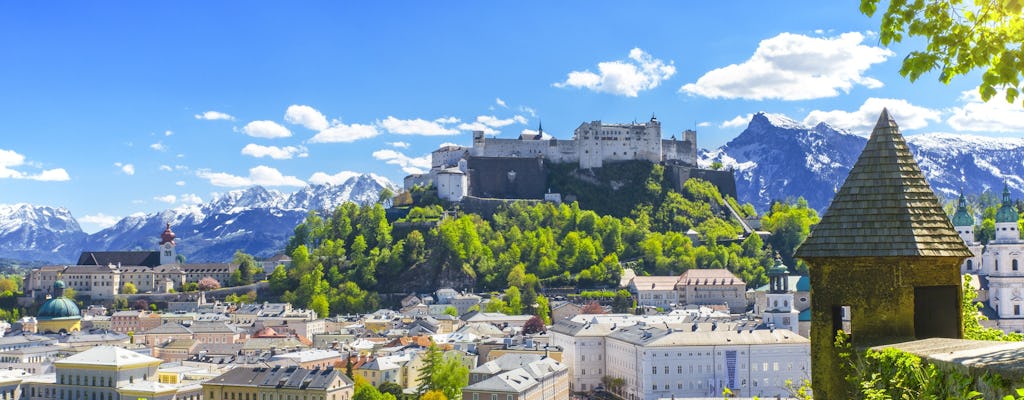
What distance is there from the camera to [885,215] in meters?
10.5

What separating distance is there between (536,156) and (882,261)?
13060 centimetres

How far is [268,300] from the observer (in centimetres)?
12950

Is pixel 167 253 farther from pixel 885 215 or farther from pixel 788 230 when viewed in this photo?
pixel 885 215

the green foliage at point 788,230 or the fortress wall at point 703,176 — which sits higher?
the fortress wall at point 703,176

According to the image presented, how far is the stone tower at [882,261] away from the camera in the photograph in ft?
34.1

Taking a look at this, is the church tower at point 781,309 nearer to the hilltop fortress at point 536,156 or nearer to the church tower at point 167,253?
the hilltop fortress at point 536,156

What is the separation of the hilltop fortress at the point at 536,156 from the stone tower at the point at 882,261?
12372 centimetres

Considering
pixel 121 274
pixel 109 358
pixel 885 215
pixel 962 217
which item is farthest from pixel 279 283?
pixel 885 215

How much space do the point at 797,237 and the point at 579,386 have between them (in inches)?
2300

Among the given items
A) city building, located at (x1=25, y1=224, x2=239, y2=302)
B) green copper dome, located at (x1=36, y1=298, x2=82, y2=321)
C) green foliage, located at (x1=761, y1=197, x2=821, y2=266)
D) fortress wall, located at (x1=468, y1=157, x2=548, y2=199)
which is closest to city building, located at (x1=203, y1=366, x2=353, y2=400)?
green copper dome, located at (x1=36, y1=298, x2=82, y2=321)

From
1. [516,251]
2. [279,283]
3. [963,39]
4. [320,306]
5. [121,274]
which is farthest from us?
[121,274]

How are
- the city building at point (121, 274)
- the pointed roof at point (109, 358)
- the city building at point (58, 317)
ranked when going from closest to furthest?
the pointed roof at point (109, 358) → the city building at point (58, 317) → the city building at point (121, 274)

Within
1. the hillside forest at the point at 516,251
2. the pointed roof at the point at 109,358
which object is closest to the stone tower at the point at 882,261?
the pointed roof at the point at 109,358

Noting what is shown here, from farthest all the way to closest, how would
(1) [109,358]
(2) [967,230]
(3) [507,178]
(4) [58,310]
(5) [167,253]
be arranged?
(5) [167,253]
(3) [507,178]
(4) [58,310]
(2) [967,230]
(1) [109,358]
